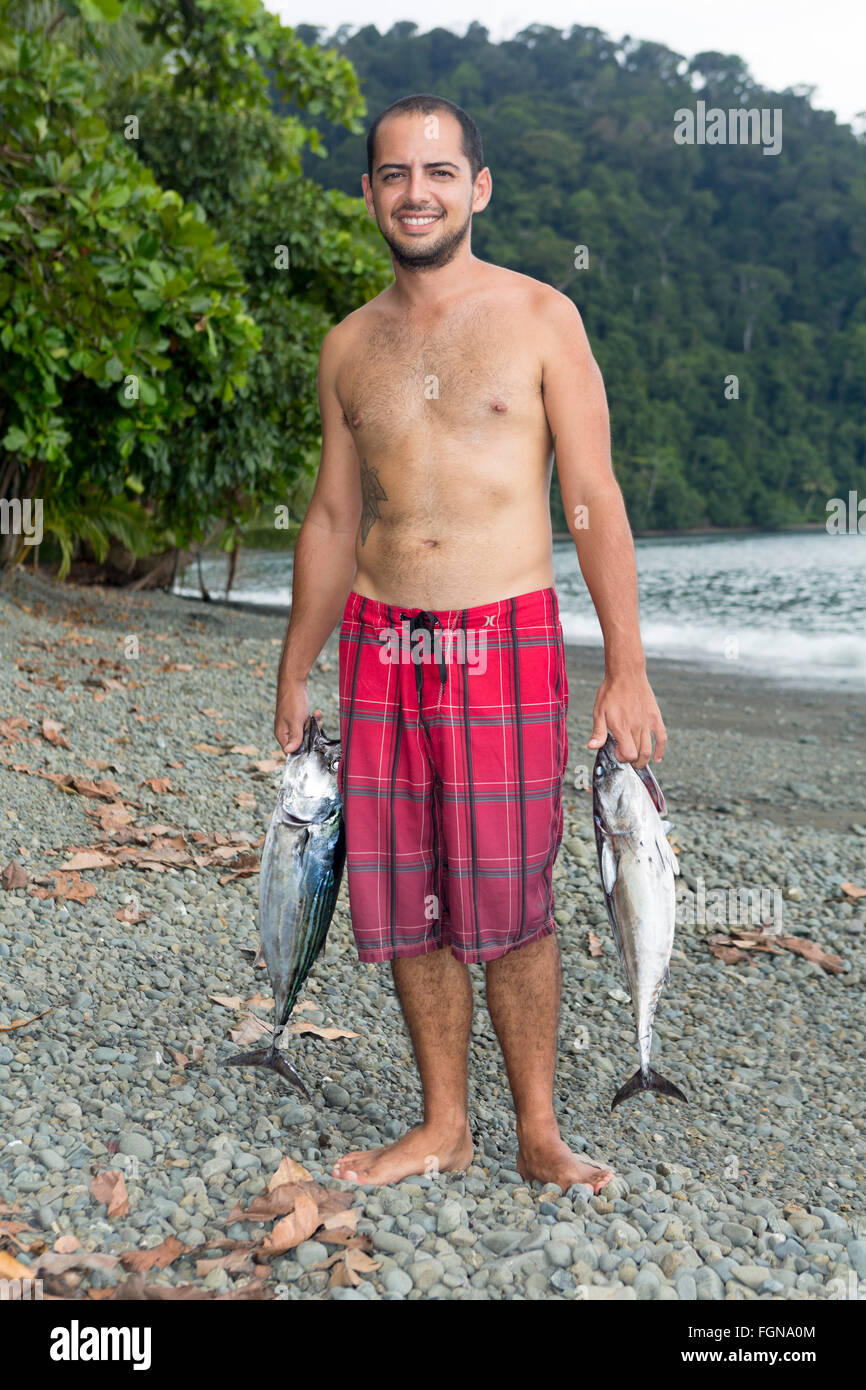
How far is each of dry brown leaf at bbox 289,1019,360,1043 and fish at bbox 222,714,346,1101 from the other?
79cm

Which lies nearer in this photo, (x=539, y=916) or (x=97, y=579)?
(x=539, y=916)

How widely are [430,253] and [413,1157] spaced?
2.17 meters

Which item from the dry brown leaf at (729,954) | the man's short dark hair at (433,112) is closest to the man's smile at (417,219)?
the man's short dark hair at (433,112)

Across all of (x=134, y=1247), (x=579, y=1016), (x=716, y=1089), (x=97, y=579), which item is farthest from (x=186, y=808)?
(x=97, y=579)

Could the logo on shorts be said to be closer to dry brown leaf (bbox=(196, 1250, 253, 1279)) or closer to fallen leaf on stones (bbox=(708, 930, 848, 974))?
dry brown leaf (bbox=(196, 1250, 253, 1279))

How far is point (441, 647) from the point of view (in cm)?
262

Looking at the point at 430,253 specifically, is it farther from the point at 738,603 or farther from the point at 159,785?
the point at 738,603

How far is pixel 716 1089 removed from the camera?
3.70 metres

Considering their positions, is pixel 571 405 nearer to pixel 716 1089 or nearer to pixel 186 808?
pixel 716 1089

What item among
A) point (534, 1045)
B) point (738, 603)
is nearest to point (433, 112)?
point (534, 1045)

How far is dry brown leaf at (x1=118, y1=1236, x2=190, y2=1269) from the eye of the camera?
2.32 m

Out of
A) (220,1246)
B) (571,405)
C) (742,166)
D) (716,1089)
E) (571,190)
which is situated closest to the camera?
(220,1246)

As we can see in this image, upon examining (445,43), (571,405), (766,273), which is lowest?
(571,405)

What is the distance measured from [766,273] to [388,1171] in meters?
76.2
